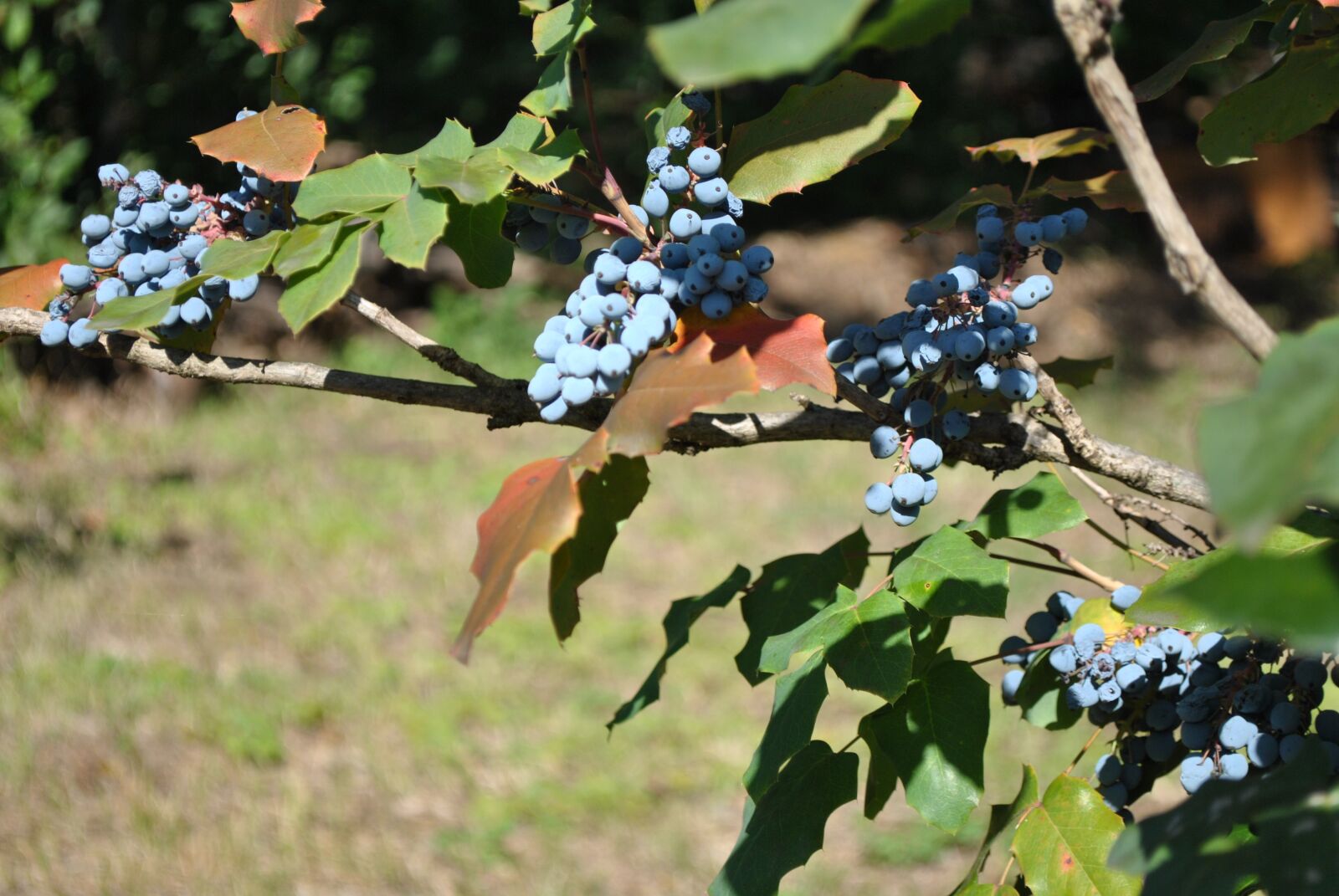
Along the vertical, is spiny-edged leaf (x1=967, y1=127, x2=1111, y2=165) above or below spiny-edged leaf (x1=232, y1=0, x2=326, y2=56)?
below

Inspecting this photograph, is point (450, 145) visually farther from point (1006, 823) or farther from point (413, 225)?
point (1006, 823)

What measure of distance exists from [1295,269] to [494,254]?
20.7 ft

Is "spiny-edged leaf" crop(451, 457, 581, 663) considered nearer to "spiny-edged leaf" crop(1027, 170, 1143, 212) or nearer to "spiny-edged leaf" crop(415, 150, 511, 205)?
"spiny-edged leaf" crop(415, 150, 511, 205)

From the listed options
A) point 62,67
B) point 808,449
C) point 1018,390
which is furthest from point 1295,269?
point 1018,390

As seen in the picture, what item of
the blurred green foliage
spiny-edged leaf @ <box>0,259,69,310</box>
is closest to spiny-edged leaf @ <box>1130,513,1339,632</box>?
spiny-edged leaf @ <box>0,259,69,310</box>

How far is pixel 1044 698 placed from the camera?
839 millimetres

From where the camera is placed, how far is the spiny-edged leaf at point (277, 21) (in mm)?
737

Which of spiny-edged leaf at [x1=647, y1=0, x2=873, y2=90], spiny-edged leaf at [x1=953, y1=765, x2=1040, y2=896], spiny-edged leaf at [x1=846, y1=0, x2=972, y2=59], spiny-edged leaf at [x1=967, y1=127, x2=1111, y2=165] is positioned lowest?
spiny-edged leaf at [x1=953, y1=765, x2=1040, y2=896]

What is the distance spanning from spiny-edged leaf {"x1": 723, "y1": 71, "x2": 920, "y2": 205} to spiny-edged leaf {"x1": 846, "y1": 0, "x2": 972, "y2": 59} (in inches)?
8.7

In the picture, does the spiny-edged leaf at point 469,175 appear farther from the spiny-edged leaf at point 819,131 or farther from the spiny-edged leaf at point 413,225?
the spiny-edged leaf at point 819,131

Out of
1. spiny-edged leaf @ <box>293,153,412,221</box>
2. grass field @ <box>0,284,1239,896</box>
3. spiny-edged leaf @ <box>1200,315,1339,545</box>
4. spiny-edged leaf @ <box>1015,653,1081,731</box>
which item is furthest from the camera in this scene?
grass field @ <box>0,284,1239,896</box>

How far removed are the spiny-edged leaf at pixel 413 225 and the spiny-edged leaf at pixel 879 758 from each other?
1.25 ft

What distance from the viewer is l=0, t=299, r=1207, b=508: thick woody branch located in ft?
2.18

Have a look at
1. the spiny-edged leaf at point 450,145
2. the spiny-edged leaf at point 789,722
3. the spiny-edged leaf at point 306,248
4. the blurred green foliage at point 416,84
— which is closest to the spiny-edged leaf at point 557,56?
the spiny-edged leaf at point 450,145
